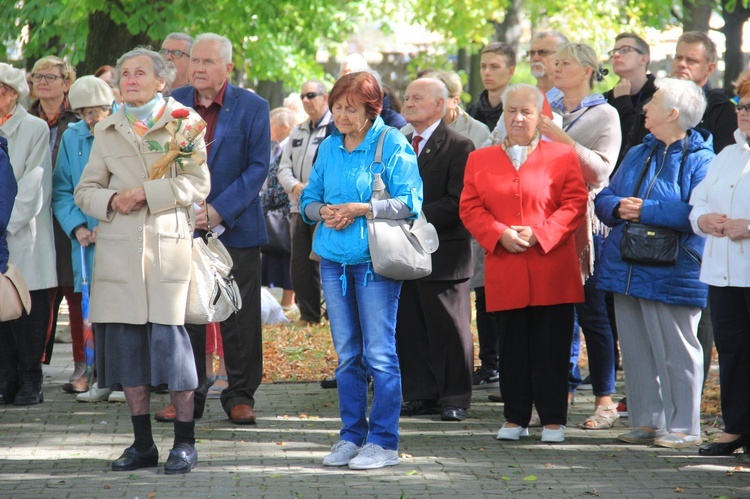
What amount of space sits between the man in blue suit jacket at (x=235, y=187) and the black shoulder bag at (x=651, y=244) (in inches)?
97.4

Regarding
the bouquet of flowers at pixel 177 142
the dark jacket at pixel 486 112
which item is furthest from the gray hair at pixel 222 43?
the dark jacket at pixel 486 112

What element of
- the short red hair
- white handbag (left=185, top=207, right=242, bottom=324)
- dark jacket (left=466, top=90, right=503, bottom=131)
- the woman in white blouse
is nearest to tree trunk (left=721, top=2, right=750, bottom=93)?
dark jacket (left=466, top=90, right=503, bottom=131)

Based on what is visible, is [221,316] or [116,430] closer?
[221,316]

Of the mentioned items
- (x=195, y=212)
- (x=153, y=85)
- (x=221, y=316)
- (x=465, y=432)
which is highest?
(x=153, y=85)

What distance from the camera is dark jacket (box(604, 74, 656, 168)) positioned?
8.18m

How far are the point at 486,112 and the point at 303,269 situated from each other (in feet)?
12.1

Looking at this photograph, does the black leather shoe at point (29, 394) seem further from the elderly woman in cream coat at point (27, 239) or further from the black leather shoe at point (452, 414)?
the black leather shoe at point (452, 414)

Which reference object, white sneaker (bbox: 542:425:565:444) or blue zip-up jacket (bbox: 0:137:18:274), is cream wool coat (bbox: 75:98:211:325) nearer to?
blue zip-up jacket (bbox: 0:137:18:274)

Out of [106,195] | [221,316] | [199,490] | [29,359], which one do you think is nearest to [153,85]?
[106,195]

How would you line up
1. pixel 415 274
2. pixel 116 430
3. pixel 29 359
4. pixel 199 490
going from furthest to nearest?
pixel 29 359 → pixel 116 430 → pixel 415 274 → pixel 199 490

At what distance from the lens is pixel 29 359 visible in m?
8.46

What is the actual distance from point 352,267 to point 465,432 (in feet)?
5.67

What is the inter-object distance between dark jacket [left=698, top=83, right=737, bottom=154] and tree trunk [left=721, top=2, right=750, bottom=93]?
7385mm

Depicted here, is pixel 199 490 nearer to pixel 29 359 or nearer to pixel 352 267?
pixel 352 267
